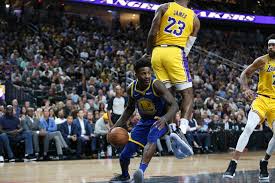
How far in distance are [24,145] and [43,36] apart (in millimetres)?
8581

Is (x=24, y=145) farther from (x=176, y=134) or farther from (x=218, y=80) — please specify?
(x=218, y=80)

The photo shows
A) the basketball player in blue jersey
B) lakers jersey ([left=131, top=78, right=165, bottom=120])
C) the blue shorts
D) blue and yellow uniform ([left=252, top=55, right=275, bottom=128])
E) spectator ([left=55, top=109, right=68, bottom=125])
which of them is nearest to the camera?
the basketball player in blue jersey

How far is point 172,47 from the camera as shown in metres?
6.64

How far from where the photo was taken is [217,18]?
90.8ft

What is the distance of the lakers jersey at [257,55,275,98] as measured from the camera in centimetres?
734

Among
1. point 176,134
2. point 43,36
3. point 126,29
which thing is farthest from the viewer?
point 126,29

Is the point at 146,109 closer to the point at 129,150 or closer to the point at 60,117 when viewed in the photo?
the point at 129,150


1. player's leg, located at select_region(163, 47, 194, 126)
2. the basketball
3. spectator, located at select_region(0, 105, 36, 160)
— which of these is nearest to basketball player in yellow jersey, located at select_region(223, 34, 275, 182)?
player's leg, located at select_region(163, 47, 194, 126)

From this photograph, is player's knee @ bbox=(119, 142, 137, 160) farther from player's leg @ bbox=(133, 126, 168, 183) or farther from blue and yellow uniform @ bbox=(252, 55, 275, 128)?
blue and yellow uniform @ bbox=(252, 55, 275, 128)

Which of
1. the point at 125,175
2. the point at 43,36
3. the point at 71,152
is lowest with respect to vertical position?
the point at 71,152

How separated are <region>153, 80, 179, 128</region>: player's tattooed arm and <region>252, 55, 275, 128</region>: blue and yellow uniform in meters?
1.63

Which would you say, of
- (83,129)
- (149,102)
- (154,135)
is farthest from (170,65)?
(83,129)

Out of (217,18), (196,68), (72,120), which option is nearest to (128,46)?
(196,68)

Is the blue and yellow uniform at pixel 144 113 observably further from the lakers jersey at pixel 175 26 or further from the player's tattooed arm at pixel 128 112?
the lakers jersey at pixel 175 26
